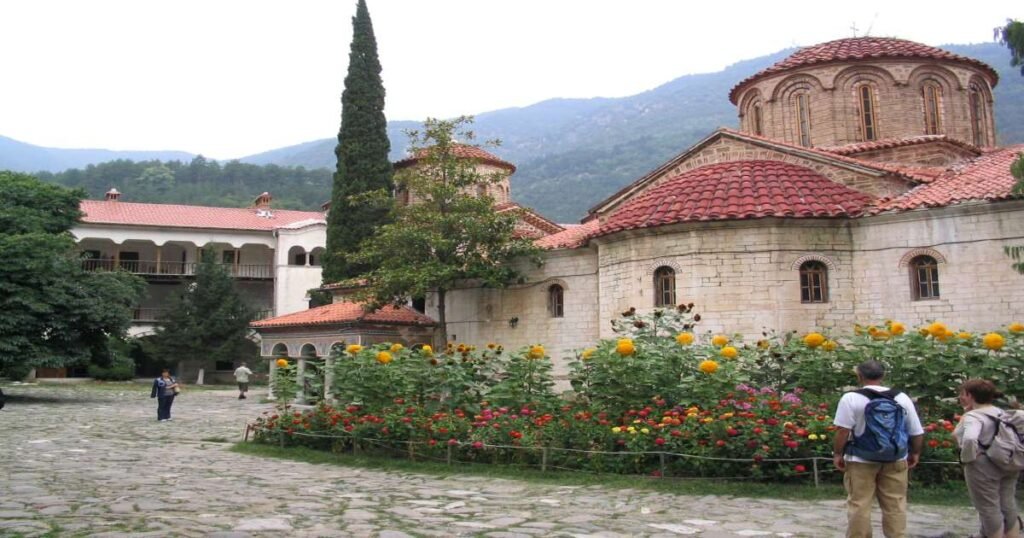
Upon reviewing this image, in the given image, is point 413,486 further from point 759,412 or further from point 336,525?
point 759,412

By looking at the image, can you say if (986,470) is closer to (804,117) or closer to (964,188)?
(964,188)

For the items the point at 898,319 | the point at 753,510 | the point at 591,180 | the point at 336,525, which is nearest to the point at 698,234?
the point at 898,319

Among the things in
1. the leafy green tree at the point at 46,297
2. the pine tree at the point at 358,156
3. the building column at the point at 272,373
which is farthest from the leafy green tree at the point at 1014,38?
the leafy green tree at the point at 46,297

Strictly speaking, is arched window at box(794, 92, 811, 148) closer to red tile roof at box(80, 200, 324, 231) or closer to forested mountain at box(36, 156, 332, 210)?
red tile roof at box(80, 200, 324, 231)

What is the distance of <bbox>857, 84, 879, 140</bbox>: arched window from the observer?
17.3 metres

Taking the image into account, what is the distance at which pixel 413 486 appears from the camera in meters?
7.58

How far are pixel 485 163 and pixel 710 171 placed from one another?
1251 centimetres

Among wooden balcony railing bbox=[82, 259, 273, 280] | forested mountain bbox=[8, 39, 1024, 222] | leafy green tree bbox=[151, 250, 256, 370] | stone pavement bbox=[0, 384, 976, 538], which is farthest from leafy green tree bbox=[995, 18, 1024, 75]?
wooden balcony railing bbox=[82, 259, 273, 280]

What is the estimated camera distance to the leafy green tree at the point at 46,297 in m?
19.6

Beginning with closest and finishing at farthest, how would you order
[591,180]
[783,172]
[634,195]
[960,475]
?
[960,475] < [783,172] < [634,195] < [591,180]

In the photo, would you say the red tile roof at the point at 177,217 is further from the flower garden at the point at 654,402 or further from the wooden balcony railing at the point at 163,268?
the flower garden at the point at 654,402

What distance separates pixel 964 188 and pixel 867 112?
186 inches

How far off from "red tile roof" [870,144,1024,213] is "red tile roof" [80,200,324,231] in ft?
101

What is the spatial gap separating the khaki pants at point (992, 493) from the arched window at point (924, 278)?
356 inches
